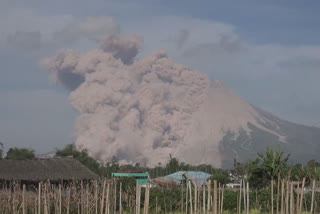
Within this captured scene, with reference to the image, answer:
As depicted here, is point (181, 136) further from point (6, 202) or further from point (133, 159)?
point (6, 202)

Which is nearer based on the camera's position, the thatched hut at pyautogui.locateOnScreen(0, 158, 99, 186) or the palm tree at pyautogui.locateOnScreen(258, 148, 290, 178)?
the palm tree at pyautogui.locateOnScreen(258, 148, 290, 178)

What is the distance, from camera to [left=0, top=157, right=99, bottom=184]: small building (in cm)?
3123

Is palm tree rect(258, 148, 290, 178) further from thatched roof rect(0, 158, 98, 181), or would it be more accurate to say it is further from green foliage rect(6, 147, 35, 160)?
green foliage rect(6, 147, 35, 160)

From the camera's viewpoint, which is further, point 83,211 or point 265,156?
point 265,156

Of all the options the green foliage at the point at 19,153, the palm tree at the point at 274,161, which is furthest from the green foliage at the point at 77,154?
the palm tree at the point at 274,161

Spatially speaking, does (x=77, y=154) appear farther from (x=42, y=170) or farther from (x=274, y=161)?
(x=274, y=161)

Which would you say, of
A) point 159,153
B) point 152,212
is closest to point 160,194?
point 152,212

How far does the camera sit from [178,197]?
26828 millimetres

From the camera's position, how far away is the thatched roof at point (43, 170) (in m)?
31.3

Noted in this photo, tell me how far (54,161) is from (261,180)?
12.8m

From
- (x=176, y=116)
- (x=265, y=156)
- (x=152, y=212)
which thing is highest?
(x=176, y=116)

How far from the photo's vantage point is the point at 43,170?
3284 centimetres

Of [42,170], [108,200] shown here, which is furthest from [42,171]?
[108,200]

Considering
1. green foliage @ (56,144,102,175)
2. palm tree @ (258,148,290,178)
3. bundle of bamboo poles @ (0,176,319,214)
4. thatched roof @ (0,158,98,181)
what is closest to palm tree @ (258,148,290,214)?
palm tree @ (258,148,290,178)
